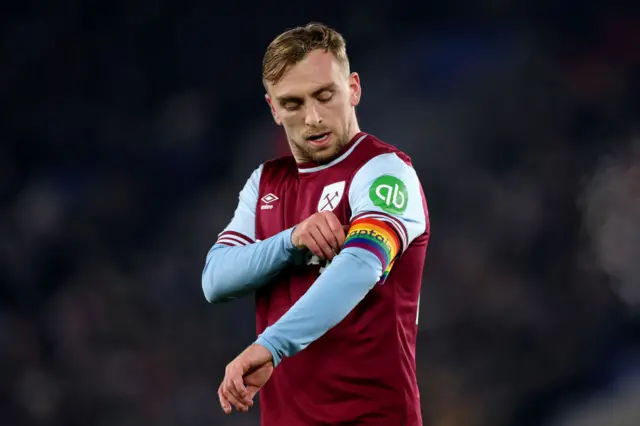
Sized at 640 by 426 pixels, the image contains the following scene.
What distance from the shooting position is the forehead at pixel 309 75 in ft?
6.75

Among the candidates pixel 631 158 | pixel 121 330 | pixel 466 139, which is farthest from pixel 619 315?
pixel 121 330

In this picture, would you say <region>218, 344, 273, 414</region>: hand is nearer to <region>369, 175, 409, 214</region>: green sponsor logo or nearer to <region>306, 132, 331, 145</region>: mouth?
<region>369, 175, 409, 214</region>: green sponsor logo

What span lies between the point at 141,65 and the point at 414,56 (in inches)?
63.5

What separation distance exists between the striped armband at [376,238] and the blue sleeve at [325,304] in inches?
0.7

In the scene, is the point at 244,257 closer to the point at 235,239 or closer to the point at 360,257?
the point at 235,239

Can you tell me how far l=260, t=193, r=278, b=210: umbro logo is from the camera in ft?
7.25

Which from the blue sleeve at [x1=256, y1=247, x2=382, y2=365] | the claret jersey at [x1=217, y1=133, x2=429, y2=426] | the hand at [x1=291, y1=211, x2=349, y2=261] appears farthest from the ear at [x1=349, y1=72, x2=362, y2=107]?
the blue sleeve at [x1=256, y1=247, x2=382, y2=365]

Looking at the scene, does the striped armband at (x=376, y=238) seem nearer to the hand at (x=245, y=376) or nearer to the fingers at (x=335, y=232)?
the fingers at (x=335, y=232)

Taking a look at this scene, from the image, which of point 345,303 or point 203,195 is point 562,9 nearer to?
point 203,195

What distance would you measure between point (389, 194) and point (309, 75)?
353mm

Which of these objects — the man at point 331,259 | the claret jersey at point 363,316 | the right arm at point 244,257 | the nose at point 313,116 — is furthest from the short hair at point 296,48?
the right arm at point 244,257

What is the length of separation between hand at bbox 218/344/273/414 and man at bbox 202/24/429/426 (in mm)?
63

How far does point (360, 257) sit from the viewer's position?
5.95ft

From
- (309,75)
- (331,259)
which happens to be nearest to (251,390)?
(331,259)
